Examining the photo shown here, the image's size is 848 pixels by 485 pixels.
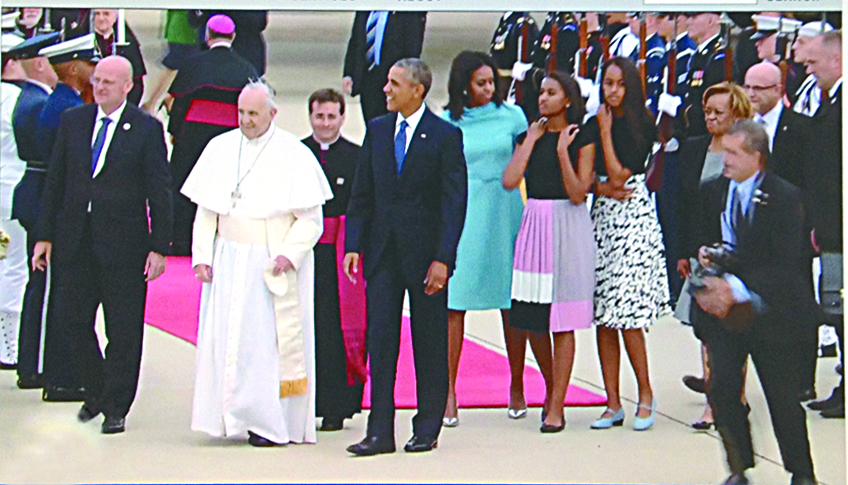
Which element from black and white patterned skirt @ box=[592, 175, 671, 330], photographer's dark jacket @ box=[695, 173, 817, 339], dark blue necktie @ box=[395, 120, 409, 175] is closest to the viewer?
photographer's dark jacket @ box=[695, 173, 817, 339]

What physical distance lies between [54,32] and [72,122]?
0.36 meters

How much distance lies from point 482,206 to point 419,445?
3.17ft

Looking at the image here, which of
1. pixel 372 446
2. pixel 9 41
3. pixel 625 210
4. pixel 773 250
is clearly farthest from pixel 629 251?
pixel 9 41

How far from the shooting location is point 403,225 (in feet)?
18.3

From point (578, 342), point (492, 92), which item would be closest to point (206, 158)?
point (492, 92)

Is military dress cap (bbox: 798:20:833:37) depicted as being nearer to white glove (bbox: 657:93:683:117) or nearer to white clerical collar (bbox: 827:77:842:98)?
white clerical collar (bbox: 827:77:842:98)

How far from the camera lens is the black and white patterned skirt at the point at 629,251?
569cm

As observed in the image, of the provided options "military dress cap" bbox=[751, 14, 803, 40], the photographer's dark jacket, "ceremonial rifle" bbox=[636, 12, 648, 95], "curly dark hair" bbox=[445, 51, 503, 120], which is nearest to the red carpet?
the photographer's dark jacket

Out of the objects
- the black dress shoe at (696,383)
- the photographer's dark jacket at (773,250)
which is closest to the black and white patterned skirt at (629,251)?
the photographer's dark jacket at (773,250)

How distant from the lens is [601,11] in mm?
5648

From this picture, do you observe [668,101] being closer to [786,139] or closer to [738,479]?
[786,139]

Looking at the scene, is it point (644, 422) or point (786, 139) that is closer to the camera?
point (786, 139)

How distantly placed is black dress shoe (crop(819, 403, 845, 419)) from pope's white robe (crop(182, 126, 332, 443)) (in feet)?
6.83

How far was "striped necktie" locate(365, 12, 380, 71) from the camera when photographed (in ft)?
18.4
